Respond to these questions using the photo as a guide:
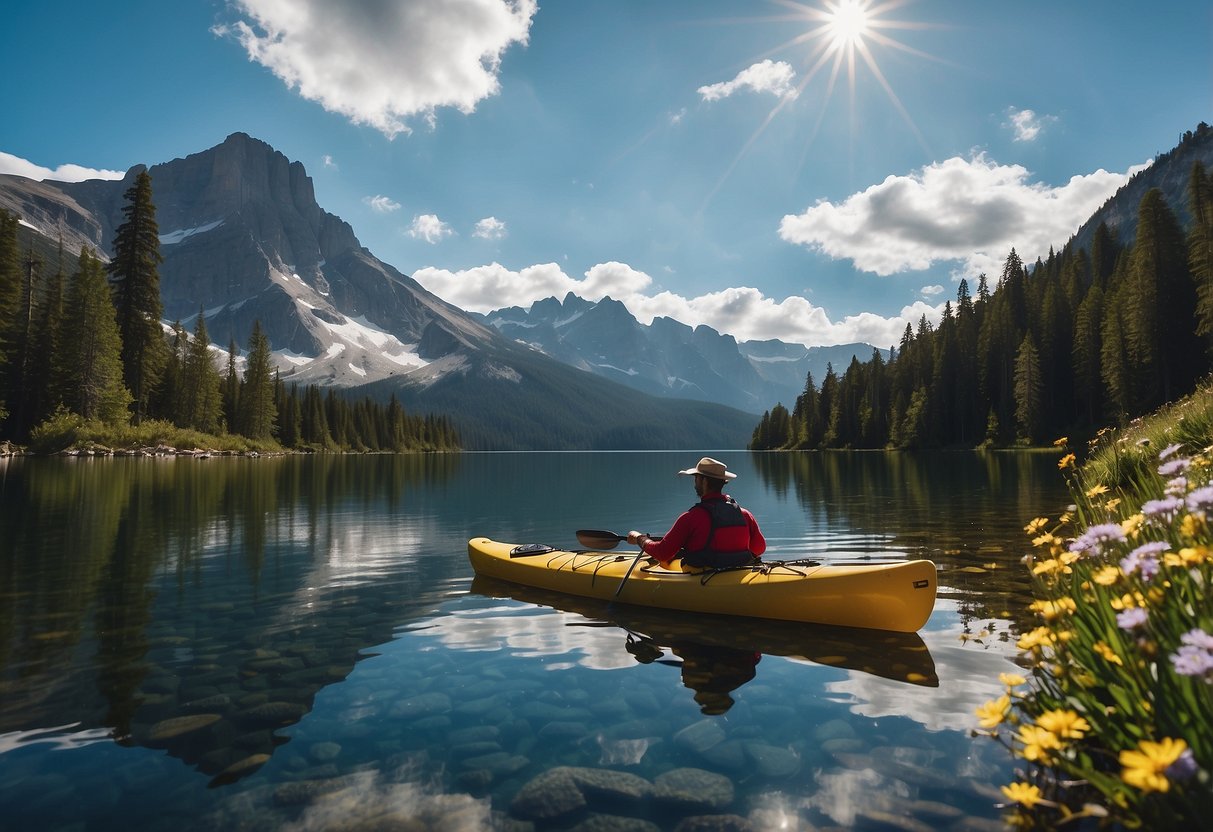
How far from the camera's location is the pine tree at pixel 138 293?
59094 millimetres

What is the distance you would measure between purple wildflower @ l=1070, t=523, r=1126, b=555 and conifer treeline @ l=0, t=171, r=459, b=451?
59621 millimetres

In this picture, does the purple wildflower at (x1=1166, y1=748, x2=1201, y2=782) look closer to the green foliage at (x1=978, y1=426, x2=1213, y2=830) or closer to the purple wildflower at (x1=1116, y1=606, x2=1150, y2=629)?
the green foliage at (x1=978, y1=426, x2=1213, y2=830)

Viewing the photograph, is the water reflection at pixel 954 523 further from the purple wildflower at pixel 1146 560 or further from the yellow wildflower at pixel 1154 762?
the yellow wildflower at pixel 1154 762

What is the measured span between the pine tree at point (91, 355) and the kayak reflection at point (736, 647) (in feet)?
188

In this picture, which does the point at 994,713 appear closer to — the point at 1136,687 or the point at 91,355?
the point at 1136,687

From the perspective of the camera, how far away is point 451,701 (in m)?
7.04

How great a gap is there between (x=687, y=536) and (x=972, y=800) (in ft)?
20.5

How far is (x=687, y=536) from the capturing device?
10.8 m

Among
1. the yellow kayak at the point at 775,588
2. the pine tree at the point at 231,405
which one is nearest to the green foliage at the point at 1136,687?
the yellow kayak at the point at 775,588

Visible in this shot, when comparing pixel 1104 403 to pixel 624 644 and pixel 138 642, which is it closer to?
pixel 624 644

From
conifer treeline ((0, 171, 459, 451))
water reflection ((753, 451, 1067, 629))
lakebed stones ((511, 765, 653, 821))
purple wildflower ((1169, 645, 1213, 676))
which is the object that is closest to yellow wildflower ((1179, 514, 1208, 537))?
purple wildflower ((1169, 645, 1213, 676))

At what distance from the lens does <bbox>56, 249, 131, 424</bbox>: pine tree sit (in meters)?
50.7

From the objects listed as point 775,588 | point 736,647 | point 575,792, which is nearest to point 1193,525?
point 575,792

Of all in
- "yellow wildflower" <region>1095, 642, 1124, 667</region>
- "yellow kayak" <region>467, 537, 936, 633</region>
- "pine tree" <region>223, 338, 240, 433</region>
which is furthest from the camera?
"pine tree" <region>223, 338, 240, 433</region>
